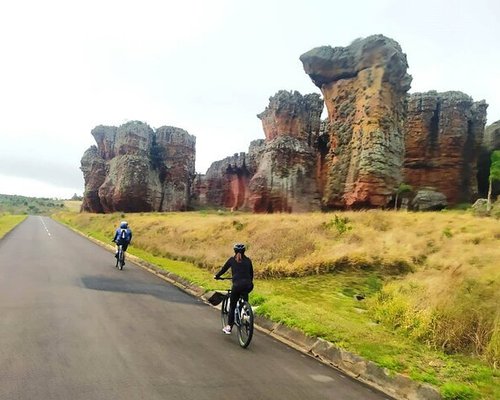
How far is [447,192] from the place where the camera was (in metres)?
50.0

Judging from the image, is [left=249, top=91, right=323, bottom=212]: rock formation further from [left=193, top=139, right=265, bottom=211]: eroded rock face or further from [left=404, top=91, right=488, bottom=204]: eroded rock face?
[left=193, top=139, right=265, bottom=211]: eroded rock face

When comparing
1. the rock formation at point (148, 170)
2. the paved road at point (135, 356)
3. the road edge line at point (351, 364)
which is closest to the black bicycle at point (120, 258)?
the paved road at point (135, 356)

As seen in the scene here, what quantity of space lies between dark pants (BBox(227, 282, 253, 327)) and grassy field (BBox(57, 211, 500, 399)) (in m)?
1.47

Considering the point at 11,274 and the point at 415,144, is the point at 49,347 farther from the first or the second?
the point at 415,144

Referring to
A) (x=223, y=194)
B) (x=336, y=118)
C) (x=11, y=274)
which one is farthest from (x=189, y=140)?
(x=11, y=274)

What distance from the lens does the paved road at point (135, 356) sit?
546 centimetres

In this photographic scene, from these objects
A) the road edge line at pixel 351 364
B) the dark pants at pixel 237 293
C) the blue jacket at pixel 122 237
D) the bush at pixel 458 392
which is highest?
the blue jacket at pixel 122 237

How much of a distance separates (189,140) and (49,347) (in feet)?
215

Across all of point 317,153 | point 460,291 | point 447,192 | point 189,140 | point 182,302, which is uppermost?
point 189,140

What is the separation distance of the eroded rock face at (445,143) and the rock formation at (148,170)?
33.5 meters

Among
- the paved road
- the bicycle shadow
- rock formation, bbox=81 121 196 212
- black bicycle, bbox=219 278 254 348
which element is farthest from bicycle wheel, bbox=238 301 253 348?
rock formation, bbox=81 121 196 212

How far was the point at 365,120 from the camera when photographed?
38062 mm

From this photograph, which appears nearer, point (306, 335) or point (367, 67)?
point (306, 335)

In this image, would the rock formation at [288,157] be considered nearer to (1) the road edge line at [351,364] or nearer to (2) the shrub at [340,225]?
(2) the shrub at [340,225]
